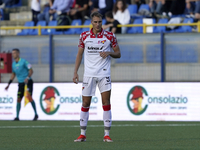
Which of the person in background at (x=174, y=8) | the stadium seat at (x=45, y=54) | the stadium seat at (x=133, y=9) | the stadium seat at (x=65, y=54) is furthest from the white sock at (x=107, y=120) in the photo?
the stadium seat at (x=133, y=9)

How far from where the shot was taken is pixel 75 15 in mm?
17938

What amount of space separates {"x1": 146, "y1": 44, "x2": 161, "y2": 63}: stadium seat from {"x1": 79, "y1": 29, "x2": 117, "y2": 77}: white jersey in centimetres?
654

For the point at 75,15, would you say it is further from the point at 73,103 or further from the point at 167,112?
the point at 167,112

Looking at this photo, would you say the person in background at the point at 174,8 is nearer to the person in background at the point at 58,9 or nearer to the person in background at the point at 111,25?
the person in background at the point at 111,25

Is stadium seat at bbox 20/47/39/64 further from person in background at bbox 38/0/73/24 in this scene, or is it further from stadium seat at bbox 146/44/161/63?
stadium seat at bbox 146/44/161/63

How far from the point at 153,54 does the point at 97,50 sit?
669 cm

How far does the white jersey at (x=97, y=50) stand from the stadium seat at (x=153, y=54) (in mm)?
6538

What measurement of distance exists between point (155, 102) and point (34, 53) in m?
4.07

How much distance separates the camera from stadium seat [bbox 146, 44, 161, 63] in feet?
46.6

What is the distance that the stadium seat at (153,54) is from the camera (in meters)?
14.2

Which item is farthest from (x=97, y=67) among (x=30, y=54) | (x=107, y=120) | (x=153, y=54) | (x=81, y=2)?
(x=81, y=2)

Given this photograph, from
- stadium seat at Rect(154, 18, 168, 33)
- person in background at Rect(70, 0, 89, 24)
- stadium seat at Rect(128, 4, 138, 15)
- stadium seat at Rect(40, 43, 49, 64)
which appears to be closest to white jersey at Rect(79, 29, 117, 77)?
stadium seat at Rect(40, 43, 49, 64)

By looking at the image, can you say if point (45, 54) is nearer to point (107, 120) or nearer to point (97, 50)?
point (97, 50)

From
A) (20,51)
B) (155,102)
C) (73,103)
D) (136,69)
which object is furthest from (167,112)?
(20,51)
